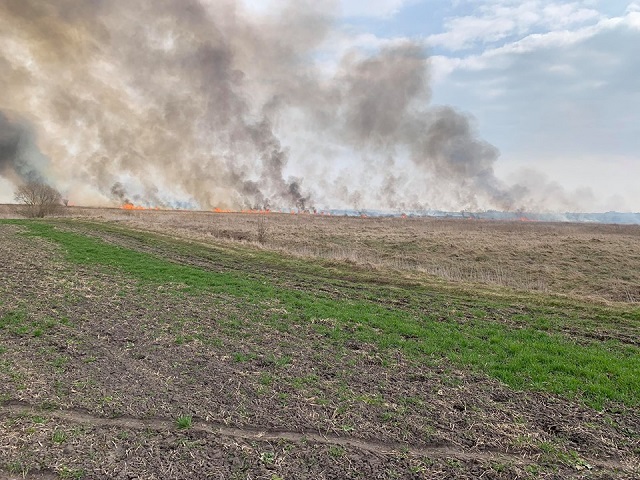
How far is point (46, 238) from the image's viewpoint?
31188 millimetres

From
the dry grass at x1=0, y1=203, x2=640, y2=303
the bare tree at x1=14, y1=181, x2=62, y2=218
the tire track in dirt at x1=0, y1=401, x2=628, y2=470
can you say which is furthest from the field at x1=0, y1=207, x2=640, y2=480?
the bare tree at x1=14, y1=181, x2=62, y2=218

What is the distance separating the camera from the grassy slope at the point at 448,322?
9234 mm

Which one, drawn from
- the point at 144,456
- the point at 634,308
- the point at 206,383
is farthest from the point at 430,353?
the point at 634,308

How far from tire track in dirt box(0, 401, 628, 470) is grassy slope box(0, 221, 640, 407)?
290 centimetres

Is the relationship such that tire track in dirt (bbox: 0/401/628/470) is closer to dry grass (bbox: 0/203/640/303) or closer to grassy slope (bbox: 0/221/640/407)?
grassy slope (bbox: 0/221/640/407)

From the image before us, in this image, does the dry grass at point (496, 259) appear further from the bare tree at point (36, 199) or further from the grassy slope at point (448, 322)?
the bare tree at point (36, 199)

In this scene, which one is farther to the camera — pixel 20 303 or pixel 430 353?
pixel 20 303

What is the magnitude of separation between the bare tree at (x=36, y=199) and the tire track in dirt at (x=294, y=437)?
70683mm

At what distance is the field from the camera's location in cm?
591

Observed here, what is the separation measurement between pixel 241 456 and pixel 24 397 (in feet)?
14.6

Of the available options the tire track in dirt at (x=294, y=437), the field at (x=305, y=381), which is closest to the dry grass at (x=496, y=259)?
the field at (x=305, y=381)

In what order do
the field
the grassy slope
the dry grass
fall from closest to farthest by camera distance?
the field < the grassy slope < the dry grass

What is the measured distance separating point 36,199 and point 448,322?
72646 mm

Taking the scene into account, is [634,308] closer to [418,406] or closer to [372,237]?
[418,406]
